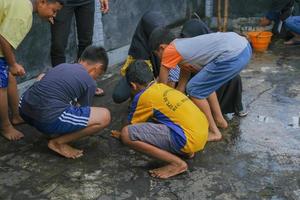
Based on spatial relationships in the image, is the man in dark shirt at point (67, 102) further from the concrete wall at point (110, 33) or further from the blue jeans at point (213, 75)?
the concrete wall at point (110, 33)

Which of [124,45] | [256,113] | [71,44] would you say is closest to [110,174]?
[256,113]

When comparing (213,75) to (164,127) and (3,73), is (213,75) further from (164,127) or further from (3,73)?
(3,73)

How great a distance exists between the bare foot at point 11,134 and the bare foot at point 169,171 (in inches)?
56.0

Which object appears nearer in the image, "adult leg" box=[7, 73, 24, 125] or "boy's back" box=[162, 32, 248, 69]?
"boy's back" box=[162, 32, 248, 69]

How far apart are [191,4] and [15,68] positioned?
18.1 ft

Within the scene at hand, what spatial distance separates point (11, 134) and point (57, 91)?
898 millimetres

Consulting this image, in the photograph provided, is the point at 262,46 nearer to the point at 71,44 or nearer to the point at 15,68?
the point at 71,44

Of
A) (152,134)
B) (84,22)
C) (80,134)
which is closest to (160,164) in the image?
(152,134)

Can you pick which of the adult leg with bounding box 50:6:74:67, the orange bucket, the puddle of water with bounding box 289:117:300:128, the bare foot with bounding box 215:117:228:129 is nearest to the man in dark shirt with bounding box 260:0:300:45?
the orange bucket

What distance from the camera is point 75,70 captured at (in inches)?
145

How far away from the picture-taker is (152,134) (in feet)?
11.5

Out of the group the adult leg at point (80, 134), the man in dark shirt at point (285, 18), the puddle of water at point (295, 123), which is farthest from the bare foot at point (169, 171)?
the man in dark shirt at point (285, 18)

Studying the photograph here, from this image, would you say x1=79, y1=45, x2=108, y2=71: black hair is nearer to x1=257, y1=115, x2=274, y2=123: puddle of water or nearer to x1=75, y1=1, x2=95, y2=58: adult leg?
x1=75, y1=1, x2=95, y2=58: adult leg

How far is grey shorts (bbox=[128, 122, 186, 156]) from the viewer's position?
351cm
